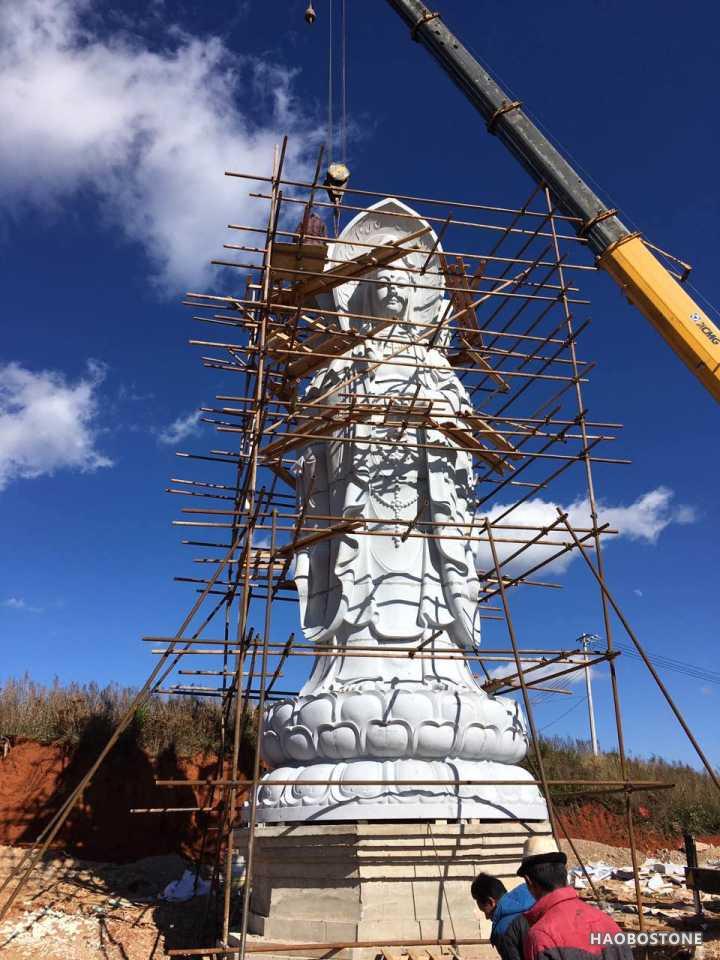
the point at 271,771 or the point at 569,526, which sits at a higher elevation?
the point at 569,526

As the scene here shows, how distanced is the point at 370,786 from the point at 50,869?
494cm

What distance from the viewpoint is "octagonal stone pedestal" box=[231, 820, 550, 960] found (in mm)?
5879

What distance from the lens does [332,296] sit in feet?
30.2

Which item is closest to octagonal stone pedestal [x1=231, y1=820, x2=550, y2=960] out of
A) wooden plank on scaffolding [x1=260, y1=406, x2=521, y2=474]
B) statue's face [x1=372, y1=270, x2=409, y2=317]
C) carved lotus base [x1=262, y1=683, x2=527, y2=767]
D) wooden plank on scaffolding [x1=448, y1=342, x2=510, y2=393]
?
carved lotus base [x1=262, y1=683, x2=527, y2=767]

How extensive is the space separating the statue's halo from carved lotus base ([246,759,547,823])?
4.91m

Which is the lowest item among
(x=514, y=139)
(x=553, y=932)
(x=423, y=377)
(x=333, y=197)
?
(x=553, y=932)

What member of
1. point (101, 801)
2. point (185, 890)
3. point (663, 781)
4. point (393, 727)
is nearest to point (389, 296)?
point (393, 727)

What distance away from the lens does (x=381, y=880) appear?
5961mm

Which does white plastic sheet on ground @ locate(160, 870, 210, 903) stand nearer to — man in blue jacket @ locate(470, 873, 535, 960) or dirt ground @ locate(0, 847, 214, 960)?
dirt ground @ locate(0, 847, 214, 960)

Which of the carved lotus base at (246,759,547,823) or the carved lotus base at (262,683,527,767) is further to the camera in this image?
the carved lotus base at (262,683,527,767)

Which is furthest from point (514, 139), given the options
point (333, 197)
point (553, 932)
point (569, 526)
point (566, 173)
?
point (553, 932)

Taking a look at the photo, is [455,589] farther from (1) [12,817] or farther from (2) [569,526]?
(1) [12,817]

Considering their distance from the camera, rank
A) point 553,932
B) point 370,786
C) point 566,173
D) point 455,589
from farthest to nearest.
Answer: point 566,173, point 455,589, point 370,786, point 553,932

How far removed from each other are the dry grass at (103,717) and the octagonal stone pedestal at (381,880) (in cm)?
730
